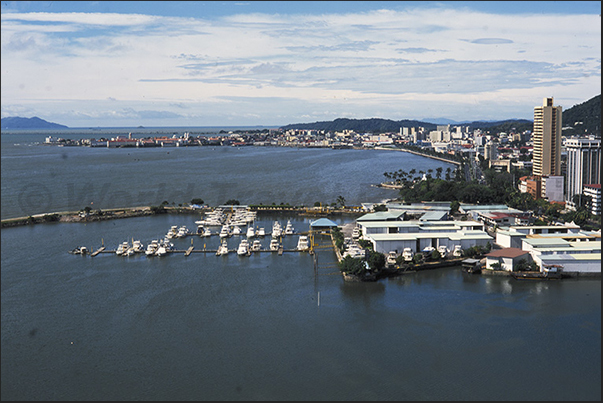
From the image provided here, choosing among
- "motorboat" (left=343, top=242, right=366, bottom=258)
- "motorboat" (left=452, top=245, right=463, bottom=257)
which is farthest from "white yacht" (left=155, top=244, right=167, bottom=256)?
"motorboat" (left=452, top=245, right=463, bottom=257)

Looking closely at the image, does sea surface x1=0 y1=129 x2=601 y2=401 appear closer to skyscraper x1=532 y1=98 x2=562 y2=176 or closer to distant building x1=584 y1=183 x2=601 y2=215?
distant building x1=584 y1=183 x2=601 y2=215

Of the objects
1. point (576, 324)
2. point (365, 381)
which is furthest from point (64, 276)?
point (576, 324)

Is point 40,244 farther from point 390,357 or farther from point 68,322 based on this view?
point 390,357

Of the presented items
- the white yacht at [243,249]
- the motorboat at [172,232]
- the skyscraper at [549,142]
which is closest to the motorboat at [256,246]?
the white yacht at [243,249]

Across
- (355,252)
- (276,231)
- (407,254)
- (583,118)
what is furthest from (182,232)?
(583,118)

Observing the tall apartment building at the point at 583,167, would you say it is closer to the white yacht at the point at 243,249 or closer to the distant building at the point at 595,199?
the distant building at the point at 595,199
